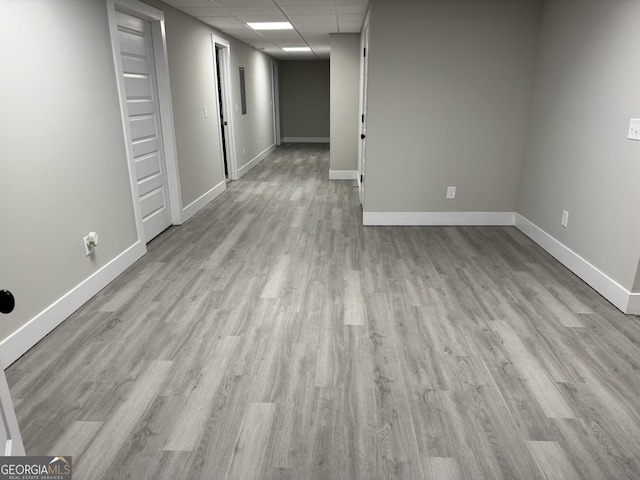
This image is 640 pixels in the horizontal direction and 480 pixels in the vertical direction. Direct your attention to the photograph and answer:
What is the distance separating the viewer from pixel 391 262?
3.48 metres

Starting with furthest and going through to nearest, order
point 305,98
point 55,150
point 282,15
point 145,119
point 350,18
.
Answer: point 305,98 → point 350,18 → point 282,15 → point 145,119 → point 55,150

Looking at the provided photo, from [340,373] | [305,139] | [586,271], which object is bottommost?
[340,373]

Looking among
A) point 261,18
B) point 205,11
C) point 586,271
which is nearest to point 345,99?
point 261,18

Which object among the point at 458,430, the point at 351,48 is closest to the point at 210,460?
the point at 458,430

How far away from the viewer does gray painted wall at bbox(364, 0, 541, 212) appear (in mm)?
3816

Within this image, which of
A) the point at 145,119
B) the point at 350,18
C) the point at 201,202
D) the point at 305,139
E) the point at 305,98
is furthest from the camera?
the point at 305,139

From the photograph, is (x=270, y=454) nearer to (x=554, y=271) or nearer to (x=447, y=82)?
(x=554, y=271)

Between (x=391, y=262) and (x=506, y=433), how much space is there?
6.09 ft

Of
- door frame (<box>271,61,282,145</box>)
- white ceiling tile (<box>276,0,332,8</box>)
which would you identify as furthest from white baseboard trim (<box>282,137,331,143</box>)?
white ceiling tile (<box>276,0,332,8</box>)

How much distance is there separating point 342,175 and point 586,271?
425cm

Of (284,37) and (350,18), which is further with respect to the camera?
(284,37)

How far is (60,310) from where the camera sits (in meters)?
2.56

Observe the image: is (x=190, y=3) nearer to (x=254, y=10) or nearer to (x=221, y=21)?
(x=254, y=10)

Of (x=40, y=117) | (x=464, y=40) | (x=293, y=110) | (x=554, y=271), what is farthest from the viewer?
(x=293, y=110)
